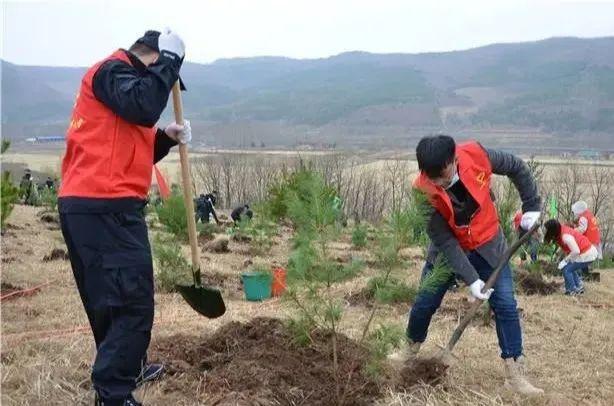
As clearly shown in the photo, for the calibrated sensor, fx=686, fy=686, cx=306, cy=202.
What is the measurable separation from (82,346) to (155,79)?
2.22m

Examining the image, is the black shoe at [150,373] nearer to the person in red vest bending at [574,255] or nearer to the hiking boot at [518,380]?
the hiking boot at [518,380]

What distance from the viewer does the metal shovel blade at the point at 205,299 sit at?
3.79m

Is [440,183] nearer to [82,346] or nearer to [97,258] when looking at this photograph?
[97,258]

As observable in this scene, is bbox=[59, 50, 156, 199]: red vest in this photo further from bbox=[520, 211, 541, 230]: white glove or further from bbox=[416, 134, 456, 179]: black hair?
bbox=[520, 211, 541, 230]: white glove

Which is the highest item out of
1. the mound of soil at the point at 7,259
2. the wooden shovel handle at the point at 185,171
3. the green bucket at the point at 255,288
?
the wooden shovel handle at the point at 185,171

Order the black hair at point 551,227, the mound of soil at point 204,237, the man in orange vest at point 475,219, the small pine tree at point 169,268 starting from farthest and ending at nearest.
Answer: the mound of soil at point 204,237
the small pine tree at point 169,268
the black hair at point 551,227
the man in orange vest at point 475,219

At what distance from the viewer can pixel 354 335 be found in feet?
15.9

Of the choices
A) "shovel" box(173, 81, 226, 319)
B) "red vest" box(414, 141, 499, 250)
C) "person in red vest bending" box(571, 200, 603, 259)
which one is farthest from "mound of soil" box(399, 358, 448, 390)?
"person in red vest bending" box(571, 200, 603, 259)

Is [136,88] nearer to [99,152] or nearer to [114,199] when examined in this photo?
[99,152]

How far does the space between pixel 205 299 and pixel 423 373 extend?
4.23 ft

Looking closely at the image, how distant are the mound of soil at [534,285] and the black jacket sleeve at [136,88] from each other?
6957 millimetres

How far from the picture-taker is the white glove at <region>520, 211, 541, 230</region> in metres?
3.95

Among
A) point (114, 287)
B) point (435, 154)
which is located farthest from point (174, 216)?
point (114, 287)

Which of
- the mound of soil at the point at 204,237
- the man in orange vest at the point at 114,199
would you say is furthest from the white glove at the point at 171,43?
the mound of soil at the point at 204,237
